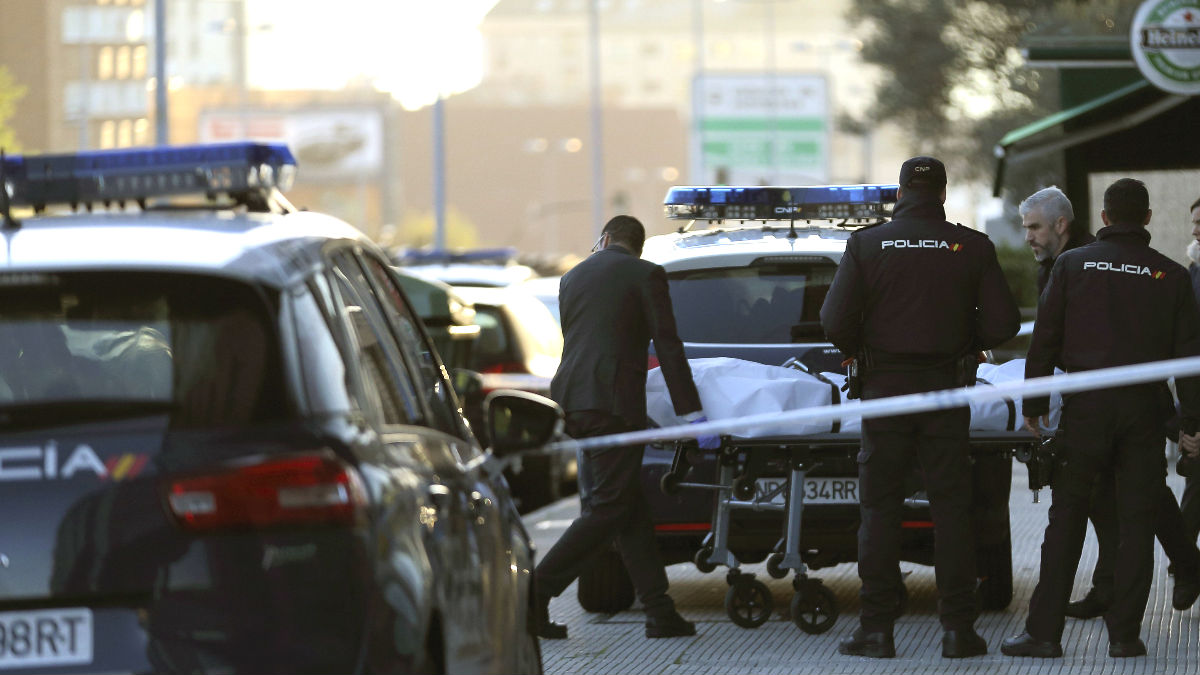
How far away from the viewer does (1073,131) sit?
17.6m

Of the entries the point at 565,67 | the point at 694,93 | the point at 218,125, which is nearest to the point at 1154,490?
the point at 694,93

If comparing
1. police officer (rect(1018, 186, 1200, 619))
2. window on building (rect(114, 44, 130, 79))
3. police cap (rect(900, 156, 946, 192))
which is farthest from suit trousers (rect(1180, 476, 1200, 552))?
window on building (rect(114, 44, 130, 79))

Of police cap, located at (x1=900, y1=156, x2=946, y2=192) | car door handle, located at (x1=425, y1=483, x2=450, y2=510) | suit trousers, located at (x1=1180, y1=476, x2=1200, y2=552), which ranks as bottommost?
suit trousers, located at (x1=1180, y1=476, x2=1200, y2=552)

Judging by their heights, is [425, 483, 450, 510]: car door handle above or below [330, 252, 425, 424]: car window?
below

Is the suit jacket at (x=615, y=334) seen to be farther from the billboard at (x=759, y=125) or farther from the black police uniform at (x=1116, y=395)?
the billboard at (x=759, y=125)

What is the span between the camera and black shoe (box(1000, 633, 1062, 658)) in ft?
25.2

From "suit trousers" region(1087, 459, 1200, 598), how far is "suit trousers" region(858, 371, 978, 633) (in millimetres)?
554

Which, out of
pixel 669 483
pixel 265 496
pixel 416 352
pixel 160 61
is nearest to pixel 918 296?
pixel 669 483

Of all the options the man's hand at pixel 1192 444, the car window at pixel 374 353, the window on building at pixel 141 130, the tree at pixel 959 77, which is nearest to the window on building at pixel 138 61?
the window on building at pixel 141 130

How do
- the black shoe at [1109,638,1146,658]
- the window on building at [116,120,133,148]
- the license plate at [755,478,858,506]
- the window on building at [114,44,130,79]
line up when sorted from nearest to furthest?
1. the black shoe at [1109,638,1146,658]
2. the license plate at [755,478,858,506]
3. the window on building at [116,120,133,148]
4. the window on building at [114,44,130,79]

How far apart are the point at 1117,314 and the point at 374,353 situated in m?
3.75

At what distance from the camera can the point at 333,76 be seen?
458 ft

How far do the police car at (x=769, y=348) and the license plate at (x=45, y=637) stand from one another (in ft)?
16.5

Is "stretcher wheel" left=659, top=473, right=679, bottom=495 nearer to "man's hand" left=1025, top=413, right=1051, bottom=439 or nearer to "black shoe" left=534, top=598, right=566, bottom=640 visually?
"black shoe" left=534, top=598, right=566, bottom=640
